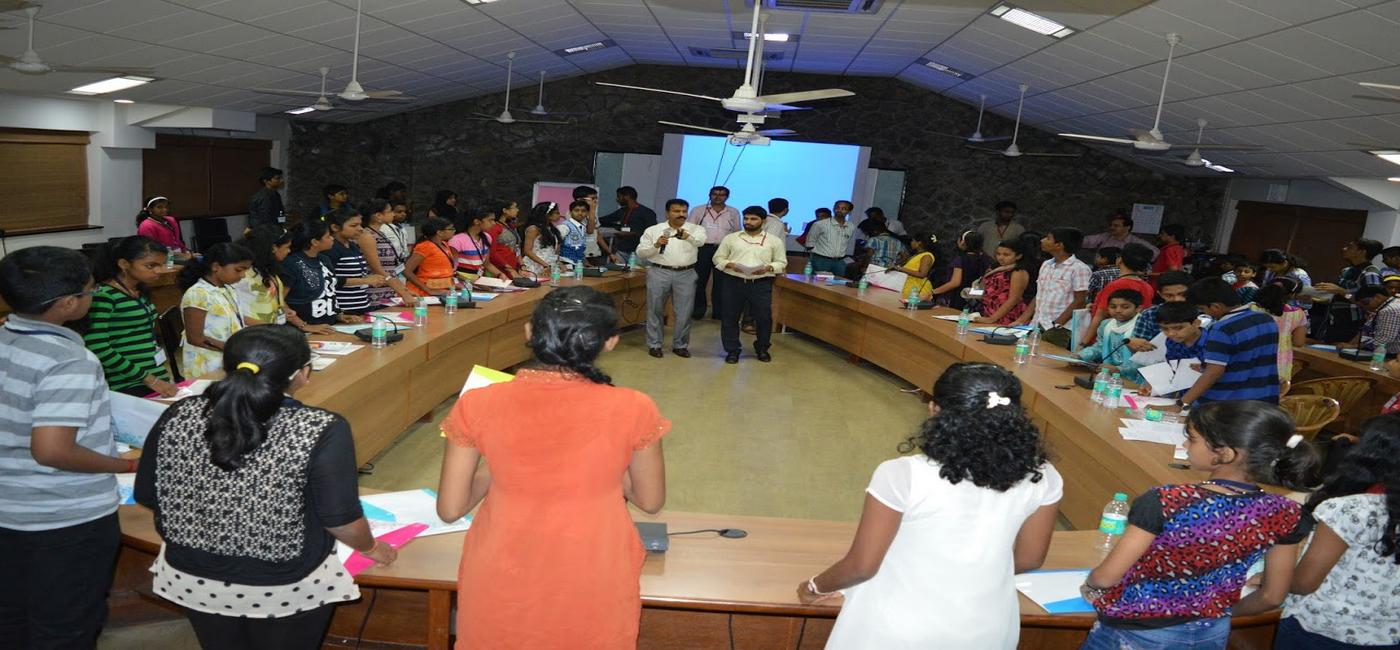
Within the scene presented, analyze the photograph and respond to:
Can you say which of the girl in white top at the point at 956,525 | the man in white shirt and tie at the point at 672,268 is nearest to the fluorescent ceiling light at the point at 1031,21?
the man in white shirt and tie at the point at 672,268

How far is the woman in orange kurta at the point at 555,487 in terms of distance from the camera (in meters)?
1.67

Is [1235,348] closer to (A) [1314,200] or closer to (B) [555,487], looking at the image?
(B) [555,487]

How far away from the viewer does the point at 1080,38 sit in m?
6.68

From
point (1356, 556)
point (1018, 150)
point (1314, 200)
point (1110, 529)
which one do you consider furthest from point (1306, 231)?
point (1356, 556)

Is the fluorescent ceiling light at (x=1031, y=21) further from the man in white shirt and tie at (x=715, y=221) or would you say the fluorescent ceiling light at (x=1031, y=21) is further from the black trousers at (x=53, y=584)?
the black trousers at (x=53, y=584)

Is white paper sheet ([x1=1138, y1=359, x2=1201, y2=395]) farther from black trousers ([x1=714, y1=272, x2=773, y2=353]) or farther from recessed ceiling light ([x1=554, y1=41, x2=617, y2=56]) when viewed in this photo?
recessed ceiling light ([x1=554, y1=41, x2=617, y2=56])

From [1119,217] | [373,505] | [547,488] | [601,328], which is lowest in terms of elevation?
[373,505]

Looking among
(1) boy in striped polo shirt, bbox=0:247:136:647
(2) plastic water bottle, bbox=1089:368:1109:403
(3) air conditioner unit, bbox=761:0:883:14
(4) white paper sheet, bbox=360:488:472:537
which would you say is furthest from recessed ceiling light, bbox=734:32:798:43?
(1) boy in striped polo shirt, bbox=0:247:136:647

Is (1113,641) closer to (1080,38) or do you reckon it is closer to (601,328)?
(601,328)

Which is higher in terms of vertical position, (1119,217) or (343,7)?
(343,7)

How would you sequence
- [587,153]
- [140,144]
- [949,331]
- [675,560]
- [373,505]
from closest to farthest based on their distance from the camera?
[675,560], [373,505], [949,331], [140,144], [587,153]

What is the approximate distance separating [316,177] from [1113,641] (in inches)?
481

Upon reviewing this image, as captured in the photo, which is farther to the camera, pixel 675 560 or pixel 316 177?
pixel 316 177

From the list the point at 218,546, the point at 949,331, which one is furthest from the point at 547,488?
the point at 949,331
